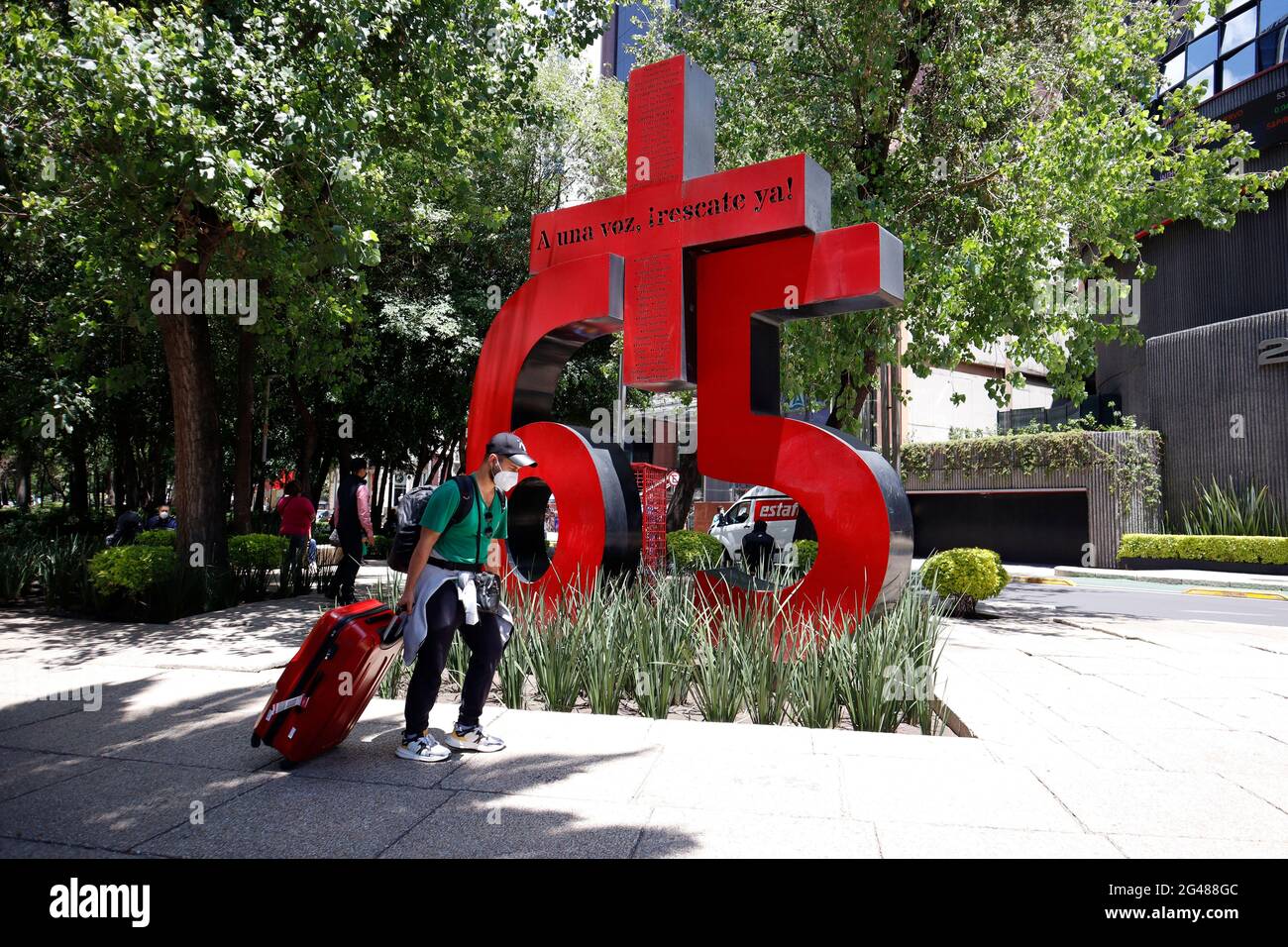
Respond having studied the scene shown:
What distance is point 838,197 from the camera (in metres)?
10.6

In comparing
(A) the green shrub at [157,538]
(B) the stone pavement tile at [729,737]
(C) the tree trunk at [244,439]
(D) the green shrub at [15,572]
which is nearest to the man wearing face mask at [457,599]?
(B) the stone pavement tile at [729,737]

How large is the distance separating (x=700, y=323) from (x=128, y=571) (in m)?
7.31

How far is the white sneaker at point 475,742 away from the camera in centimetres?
461

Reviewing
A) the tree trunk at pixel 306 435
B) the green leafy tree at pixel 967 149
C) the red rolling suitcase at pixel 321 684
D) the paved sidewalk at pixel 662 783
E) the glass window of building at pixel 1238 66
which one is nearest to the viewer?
the paved sidewalk at pixel 662 783

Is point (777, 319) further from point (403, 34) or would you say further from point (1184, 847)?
point (403, 34)

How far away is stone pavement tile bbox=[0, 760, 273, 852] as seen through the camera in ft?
11.4

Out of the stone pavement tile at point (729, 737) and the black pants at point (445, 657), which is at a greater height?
the black pants at point (445, 657)

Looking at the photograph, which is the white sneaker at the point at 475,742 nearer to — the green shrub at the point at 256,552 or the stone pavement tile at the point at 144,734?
the stone pavement tile at the point at 144,734

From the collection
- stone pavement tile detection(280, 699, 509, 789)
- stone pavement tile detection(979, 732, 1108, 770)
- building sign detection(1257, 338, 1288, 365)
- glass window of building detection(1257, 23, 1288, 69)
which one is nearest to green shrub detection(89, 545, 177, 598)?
stone pavement tile detection(280, 699, 509, 789)

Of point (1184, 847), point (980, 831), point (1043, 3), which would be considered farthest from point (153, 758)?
point (1043, 3)

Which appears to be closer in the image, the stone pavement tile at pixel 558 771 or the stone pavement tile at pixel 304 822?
the stone pavement tile at pixel 304 822

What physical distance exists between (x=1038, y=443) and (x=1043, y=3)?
1268 cm

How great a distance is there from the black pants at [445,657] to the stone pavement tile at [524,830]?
0.73 metres

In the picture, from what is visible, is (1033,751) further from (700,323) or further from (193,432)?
(193,432)
